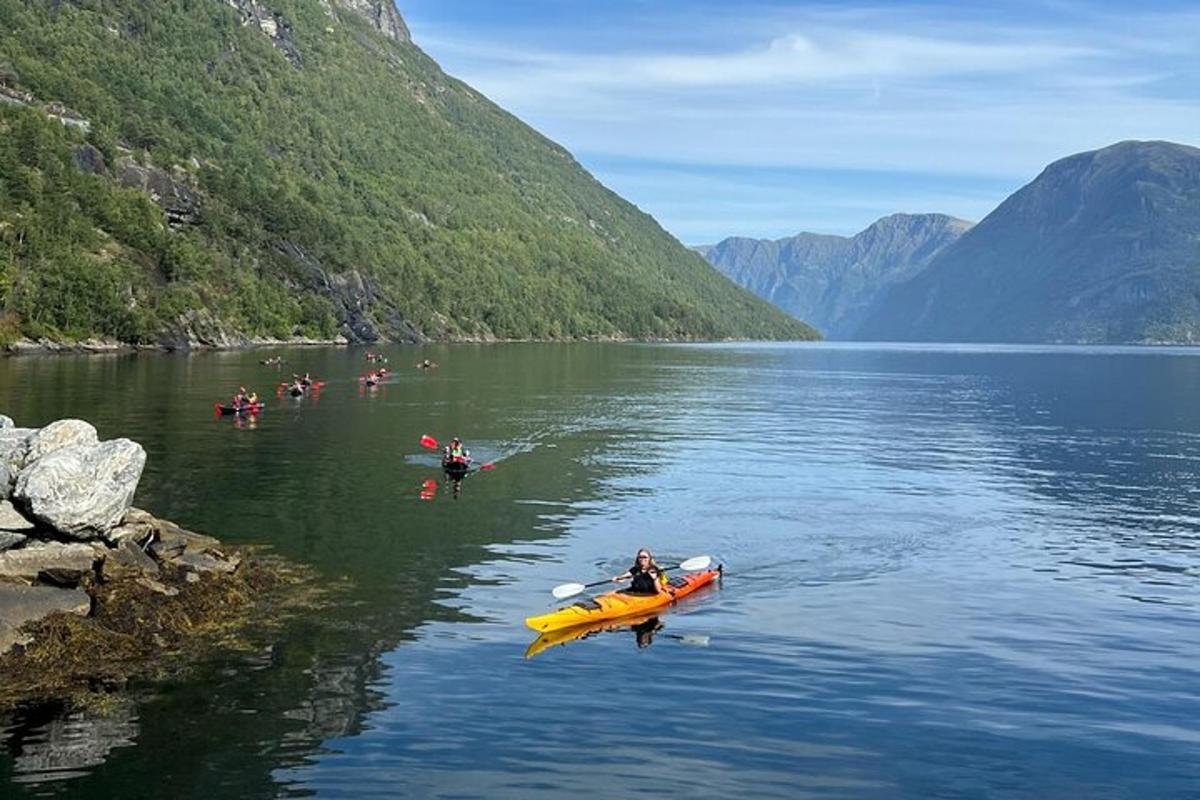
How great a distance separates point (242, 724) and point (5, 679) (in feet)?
21.2

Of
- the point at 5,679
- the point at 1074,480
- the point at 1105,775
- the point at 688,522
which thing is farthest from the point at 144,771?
the point at 1074,480

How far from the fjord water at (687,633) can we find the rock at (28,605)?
384 cm

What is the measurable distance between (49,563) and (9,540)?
1303 millimetres

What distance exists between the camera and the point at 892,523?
53.9 m

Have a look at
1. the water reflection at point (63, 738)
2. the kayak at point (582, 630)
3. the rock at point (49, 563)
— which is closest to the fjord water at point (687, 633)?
the water reflection at point (63, 738)

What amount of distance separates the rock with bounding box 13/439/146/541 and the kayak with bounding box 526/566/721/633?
12.9 m

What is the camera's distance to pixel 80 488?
32969 millimetres

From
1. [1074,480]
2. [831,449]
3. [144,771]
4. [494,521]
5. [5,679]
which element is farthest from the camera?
[831,449]

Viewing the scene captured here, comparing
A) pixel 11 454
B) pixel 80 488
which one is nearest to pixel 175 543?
pixel 80 488

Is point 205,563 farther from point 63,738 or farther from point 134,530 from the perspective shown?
point 63,738

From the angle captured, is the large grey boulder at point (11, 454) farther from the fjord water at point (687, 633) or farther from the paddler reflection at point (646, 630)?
the paddler reflection at point (646, 630)

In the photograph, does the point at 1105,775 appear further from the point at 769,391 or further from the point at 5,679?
the point at 769,391

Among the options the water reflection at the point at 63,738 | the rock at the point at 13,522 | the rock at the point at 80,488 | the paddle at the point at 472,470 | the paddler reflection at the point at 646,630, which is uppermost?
the rock at the point at 80,488

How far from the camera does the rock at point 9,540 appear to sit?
3141 centimetres
